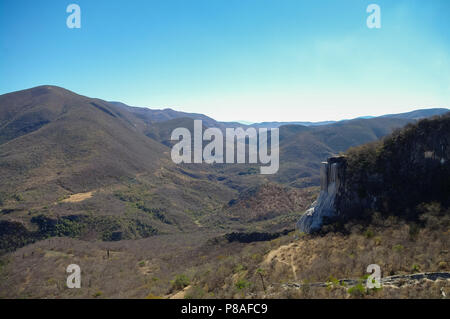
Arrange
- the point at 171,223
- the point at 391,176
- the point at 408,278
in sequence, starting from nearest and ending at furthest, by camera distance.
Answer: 1. the point at 408,278
2. the point at 391,176
3. the point at 171,223

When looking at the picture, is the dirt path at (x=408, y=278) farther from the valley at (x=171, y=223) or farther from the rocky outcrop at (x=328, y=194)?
the rocky outcrop at (x=328, y=194)

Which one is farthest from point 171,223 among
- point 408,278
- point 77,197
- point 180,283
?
point 408,278

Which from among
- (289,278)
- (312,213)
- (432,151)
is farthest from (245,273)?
(432,151)

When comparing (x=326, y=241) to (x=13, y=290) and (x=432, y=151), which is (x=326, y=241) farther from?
(x=13, y=290)

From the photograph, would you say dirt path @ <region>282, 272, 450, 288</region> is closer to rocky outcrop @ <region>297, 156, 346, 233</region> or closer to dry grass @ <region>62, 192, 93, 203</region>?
rocky outcrop @ <region>297, 156, 346, 233</region>

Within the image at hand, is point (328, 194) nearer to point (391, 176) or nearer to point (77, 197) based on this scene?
point (391, 176)

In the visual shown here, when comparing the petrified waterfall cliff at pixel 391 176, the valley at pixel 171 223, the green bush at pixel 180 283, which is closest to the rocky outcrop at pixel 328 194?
the petrified waterfall cliff at pixel 391 176

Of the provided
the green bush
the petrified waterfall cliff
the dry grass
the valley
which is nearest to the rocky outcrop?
the petrified waterfall cliff
